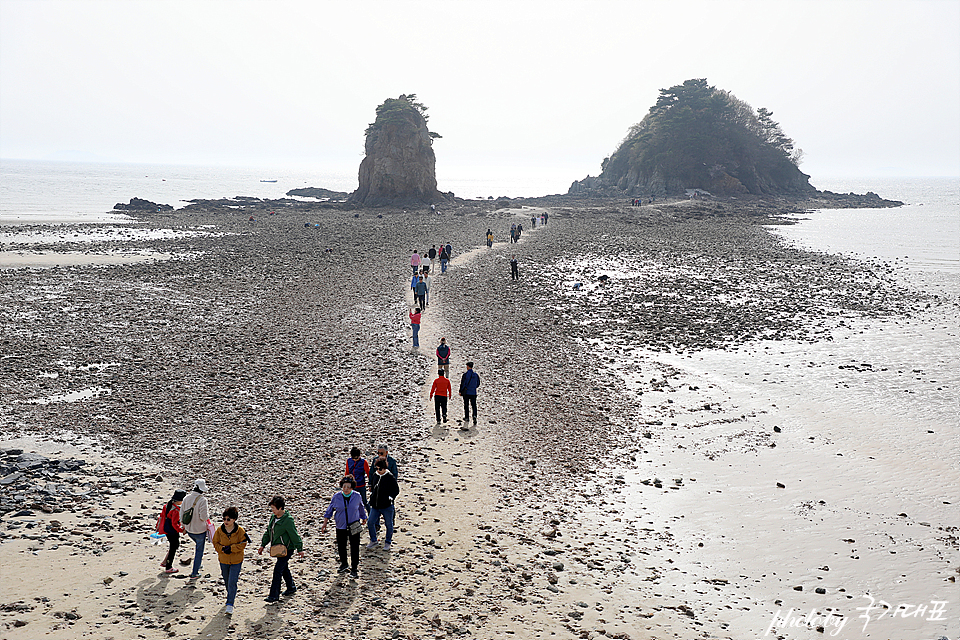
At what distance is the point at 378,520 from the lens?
11.1m

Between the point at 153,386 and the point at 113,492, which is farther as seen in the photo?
the point at 153,386

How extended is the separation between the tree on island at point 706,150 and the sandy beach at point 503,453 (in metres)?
→ 91.3

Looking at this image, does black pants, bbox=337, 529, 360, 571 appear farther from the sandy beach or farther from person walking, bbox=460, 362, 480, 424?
person walking, bbox=460, 362, 480, 424

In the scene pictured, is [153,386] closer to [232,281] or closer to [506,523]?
[506,523]

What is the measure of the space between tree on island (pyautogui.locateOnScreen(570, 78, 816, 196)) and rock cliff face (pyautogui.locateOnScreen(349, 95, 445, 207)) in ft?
148

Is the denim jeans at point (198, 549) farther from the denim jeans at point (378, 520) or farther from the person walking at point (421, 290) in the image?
the person walking at point (421, 290)

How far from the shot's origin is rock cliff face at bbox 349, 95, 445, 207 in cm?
9631

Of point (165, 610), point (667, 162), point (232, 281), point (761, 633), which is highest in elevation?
point (667, 162)

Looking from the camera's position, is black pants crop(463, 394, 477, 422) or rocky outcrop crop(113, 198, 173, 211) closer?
black pants crop(463, 394, 477, 422)

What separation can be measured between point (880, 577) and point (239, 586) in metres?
10.3

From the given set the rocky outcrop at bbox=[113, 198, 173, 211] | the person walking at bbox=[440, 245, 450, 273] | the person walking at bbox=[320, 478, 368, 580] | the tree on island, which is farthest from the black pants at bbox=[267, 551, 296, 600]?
the tree on island

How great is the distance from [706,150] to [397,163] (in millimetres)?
59428

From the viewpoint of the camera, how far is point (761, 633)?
9727 millimetres

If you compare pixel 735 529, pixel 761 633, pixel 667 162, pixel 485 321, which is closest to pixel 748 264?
pixel 485 321
